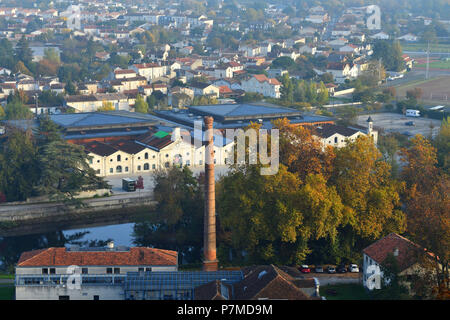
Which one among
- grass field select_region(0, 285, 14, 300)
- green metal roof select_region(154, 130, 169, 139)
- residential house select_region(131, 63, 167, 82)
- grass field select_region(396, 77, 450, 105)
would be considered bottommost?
grass field select_region(396, 77, 450, 105)

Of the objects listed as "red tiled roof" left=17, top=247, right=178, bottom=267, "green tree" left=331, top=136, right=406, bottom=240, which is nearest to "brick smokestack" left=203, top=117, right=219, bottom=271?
"red tiled roof" left=17, top=247, right=178, bottom=267

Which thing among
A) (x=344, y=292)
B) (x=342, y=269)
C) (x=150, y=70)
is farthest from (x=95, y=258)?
(x=150, y=70)

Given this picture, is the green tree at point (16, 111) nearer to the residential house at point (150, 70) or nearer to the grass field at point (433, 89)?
the residential house at point (150, 70)

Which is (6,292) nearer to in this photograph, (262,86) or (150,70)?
(262,86)

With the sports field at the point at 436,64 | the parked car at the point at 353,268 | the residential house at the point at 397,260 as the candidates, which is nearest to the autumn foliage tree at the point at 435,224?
the residential house at the point at 397,260

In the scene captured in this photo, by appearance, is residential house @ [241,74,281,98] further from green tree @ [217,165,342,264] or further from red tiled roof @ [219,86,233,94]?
green tree @ [217,165,342,264]
